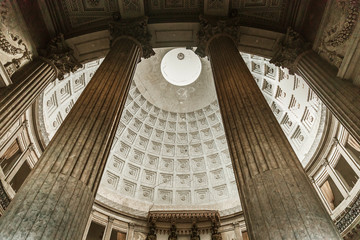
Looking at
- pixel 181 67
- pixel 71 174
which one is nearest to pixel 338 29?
pixel 71 174

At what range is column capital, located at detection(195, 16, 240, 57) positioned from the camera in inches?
Answer: 336

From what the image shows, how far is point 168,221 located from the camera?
14438 millimetres

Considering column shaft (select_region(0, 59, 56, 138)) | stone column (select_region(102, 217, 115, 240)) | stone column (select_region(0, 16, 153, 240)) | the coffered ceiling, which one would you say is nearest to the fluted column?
stone column (select_region(0, 16, 153, 240))

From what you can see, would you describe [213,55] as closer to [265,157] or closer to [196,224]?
[265,157]

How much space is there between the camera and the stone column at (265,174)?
3217 mm

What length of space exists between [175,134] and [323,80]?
13.4 metres

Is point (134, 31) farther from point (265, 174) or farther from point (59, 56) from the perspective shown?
point (265, 174)

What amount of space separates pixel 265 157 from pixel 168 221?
37.9 ft

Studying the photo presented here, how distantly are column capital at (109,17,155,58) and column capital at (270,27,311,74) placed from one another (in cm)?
442

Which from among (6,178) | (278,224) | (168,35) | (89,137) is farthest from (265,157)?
(6,178)

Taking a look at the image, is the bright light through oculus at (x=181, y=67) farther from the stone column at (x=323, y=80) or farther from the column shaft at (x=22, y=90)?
the column shaft at (x=22, y=90)

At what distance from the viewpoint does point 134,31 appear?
8.70m

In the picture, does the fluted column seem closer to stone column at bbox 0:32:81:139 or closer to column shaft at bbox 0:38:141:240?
column shaft at bbox 0:38:141:240

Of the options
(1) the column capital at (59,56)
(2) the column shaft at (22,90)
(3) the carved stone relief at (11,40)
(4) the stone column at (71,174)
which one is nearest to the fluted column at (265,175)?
(4) the stone column at (71,174)
